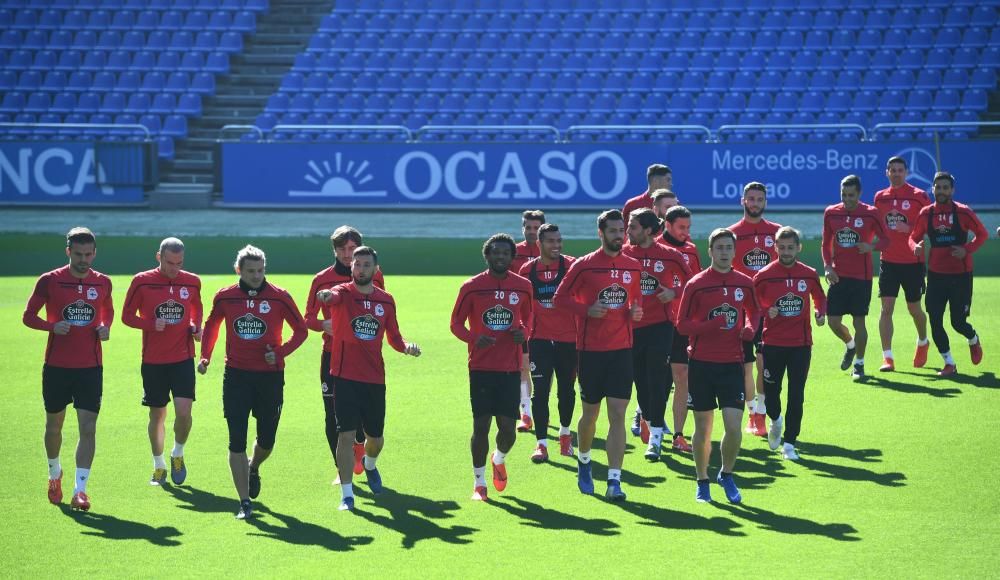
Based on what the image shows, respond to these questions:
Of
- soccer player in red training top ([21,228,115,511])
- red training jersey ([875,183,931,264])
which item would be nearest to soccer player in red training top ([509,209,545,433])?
soccer player in red training top ([21,228,115,511])

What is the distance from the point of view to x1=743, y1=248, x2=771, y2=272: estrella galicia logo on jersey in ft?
41.8

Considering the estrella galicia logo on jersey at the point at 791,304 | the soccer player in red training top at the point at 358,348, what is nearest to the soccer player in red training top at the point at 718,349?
the estrella galicia logo on jersey at the point at 791,304

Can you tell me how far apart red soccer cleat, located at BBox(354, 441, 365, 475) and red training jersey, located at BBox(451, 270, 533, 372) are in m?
1.62

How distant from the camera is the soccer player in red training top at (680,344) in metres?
11.8

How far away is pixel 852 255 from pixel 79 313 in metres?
8.41

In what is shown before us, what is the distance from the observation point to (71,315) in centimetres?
1038

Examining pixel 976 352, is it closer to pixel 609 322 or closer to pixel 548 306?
pixel 548 306

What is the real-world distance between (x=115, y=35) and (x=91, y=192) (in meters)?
8.05

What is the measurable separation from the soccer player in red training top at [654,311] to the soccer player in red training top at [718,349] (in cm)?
87

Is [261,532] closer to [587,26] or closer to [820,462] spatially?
[820,462]

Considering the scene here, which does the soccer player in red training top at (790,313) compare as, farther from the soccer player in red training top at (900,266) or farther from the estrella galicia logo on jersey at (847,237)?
the soccer player in red training top at (900,266)

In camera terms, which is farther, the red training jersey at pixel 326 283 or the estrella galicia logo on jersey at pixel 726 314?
the red training jersey at pixel 326 283

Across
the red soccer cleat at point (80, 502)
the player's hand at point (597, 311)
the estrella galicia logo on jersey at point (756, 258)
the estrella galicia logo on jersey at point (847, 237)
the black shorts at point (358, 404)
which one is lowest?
the red soccer cleat at point (80, 502)

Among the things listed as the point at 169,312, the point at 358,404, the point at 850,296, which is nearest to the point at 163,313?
the point at 169,312
